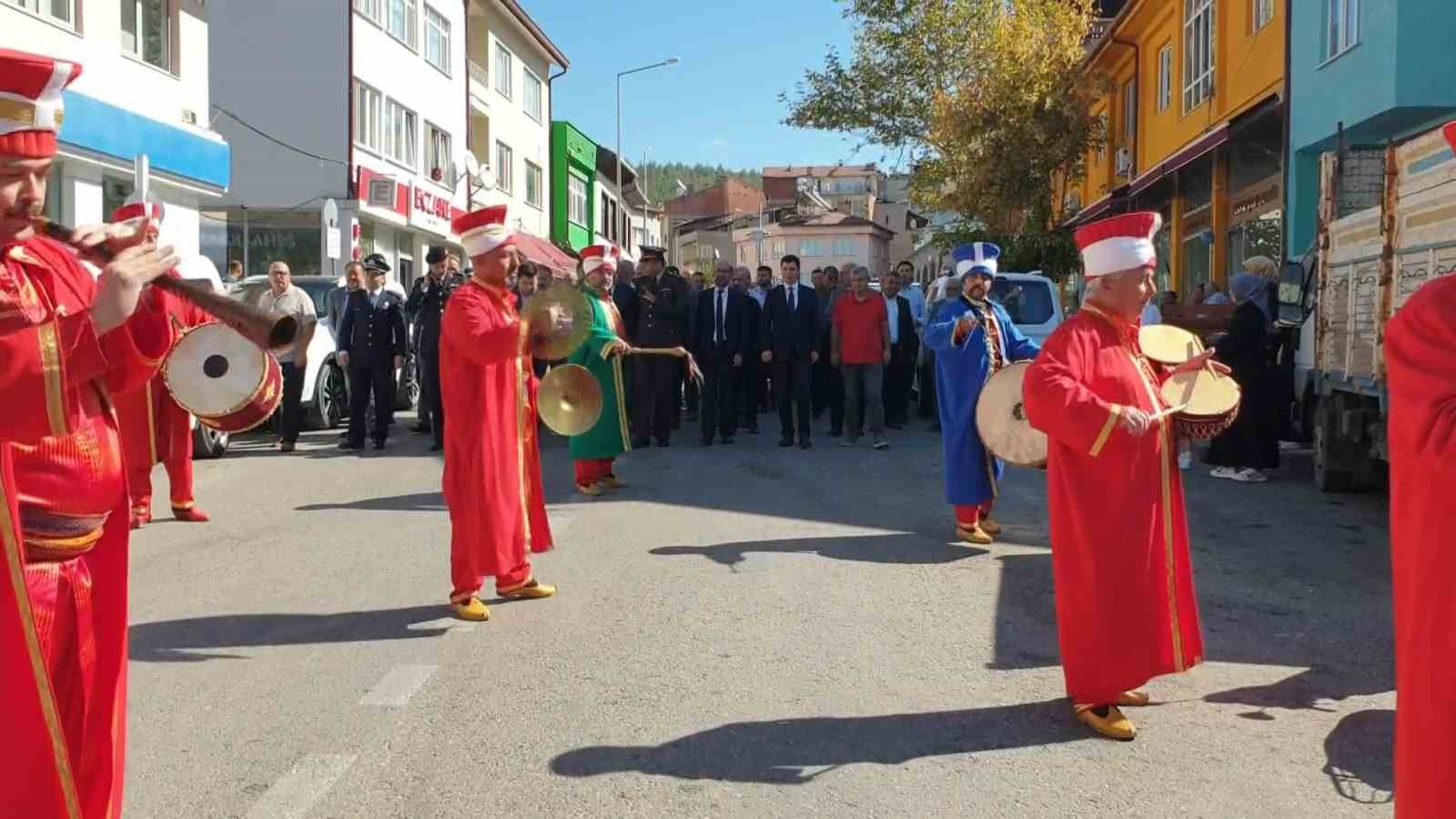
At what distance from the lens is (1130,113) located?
3198cm

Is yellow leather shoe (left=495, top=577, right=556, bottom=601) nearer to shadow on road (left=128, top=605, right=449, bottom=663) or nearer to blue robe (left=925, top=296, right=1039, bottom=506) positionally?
shadow on road (left=128, top=605, right=449, bottom=663)

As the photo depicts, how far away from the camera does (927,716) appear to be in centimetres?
514

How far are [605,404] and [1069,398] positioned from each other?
6992mm

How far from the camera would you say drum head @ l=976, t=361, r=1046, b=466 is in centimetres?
661

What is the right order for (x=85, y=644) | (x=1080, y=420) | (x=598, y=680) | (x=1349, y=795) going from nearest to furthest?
(x=85, y=644) < (x=1349, y=795) < (x=1080, y=420) < (x=598, y=680)

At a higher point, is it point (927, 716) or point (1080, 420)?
point (1080, 420)

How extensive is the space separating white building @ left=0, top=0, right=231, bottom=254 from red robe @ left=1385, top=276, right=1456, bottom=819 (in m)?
16.1

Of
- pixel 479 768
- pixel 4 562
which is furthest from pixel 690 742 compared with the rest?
pixel 4 562

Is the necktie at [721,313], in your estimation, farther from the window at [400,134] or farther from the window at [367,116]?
the window at [400,134]

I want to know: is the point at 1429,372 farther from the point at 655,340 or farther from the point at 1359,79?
the point at 1359,79

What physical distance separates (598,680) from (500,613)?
1.39 metres

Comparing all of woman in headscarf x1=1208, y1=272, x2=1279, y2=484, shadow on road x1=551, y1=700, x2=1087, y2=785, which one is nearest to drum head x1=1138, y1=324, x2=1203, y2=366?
shadow on road x1=551, y1=700, x2=1087, y2=785

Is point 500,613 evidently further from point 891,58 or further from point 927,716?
point 891,58


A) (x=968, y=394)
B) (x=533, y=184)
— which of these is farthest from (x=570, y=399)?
(x=533, y=184)
